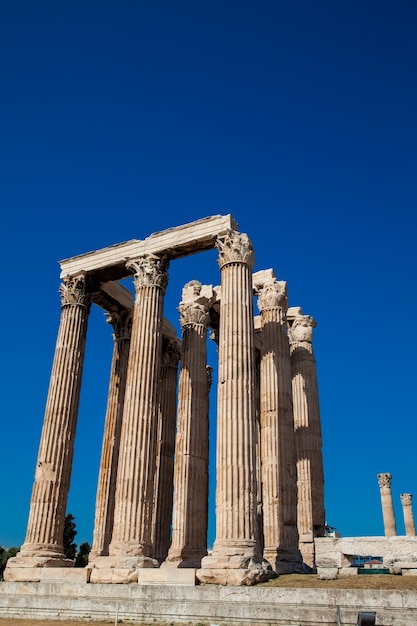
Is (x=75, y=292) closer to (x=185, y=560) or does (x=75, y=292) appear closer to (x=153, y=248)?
(x=153, y=248)

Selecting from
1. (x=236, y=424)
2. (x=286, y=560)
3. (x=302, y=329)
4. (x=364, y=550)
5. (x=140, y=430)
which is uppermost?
(x=302, y=329)

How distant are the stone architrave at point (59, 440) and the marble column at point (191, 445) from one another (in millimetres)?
5911

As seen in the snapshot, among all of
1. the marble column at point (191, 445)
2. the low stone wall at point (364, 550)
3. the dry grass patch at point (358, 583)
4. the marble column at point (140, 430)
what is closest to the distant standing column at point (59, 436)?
the marble column at point (140, 430)

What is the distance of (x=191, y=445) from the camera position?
3167cm

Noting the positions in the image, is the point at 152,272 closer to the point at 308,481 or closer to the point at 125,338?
the point at 125,338

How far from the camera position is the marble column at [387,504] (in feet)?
157

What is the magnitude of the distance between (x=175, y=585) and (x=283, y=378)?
1388cm

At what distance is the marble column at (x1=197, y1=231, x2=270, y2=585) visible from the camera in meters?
21.2

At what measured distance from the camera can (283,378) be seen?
31906mm

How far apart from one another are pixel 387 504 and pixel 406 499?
154 inches

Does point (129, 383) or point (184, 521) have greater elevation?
point (129, 383)

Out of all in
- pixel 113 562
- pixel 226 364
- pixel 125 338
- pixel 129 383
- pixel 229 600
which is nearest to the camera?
pixel 229 600

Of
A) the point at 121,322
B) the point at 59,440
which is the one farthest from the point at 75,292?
the point at 59,440

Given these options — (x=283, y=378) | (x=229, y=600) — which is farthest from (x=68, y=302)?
(x=229, y=600)
